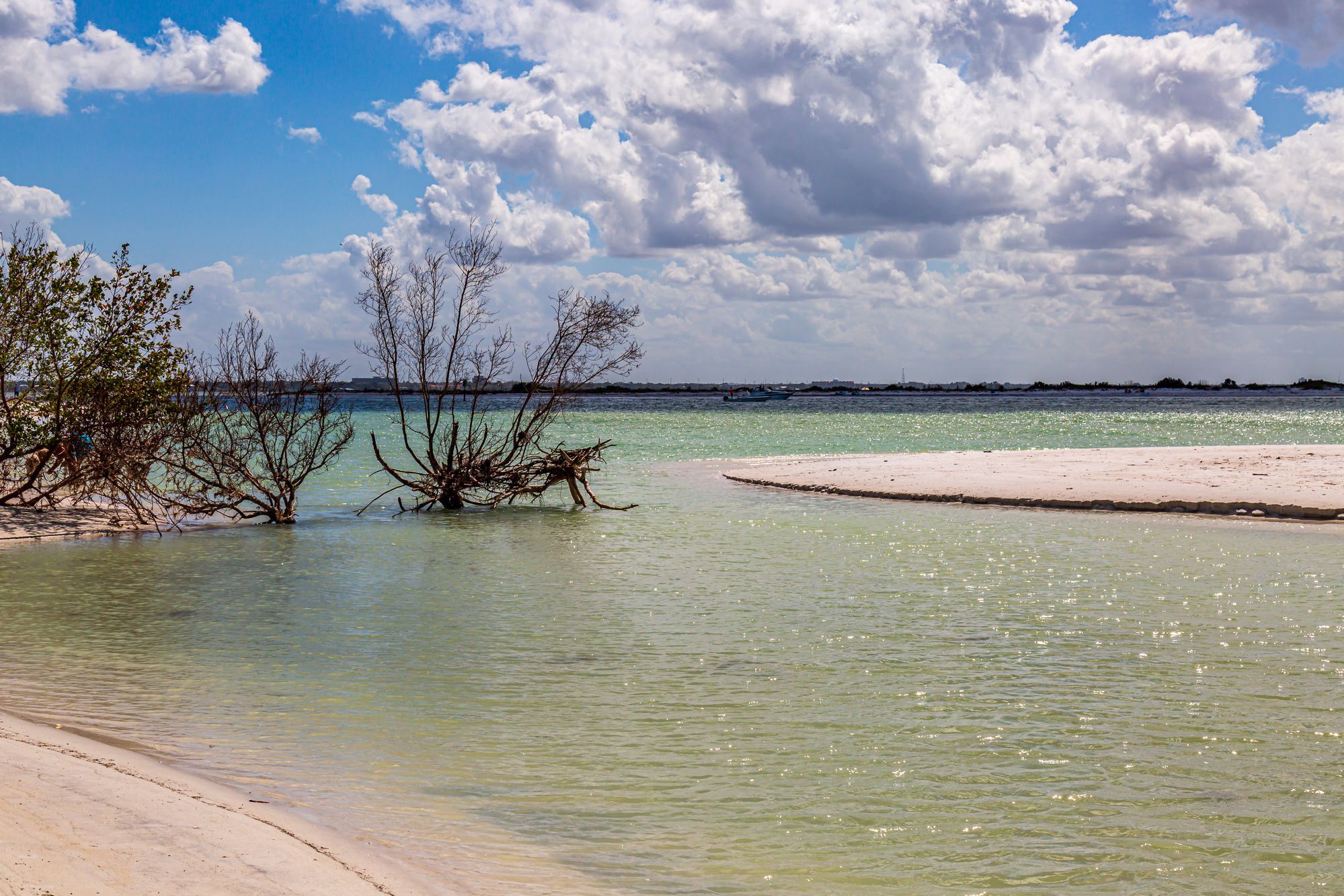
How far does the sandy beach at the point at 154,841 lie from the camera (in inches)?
220

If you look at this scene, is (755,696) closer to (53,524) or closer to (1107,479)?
(53,524)

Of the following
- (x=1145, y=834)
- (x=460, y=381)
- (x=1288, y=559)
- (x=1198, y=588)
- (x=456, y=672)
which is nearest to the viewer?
(x=1145, y=834)

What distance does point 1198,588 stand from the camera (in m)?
16.2

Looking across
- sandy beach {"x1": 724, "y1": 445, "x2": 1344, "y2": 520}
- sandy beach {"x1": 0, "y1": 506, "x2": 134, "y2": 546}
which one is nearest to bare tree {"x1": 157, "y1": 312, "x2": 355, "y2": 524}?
sandy beach {"x1": 0, "y1": 506, "x2": 134, "y2": 546}

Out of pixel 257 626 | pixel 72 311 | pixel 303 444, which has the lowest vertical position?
pixel 257 626

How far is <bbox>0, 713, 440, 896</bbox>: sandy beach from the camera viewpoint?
18.3 feet

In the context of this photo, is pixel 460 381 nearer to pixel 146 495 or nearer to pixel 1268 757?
pixel 146 495

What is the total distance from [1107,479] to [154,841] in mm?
29224

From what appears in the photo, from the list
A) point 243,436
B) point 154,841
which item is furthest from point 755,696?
point 243,436

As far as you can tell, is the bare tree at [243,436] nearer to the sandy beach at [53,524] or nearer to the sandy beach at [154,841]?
the sandy beach at [53,524]

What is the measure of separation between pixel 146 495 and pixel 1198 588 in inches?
884

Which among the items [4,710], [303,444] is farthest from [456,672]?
[303,444]

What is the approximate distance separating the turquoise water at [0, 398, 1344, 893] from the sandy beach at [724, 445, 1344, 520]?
347 cm

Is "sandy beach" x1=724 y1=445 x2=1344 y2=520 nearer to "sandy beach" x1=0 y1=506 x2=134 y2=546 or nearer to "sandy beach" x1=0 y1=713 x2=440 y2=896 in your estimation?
"sandy beach" x1=0 y1=506 x2=134 y2=546
